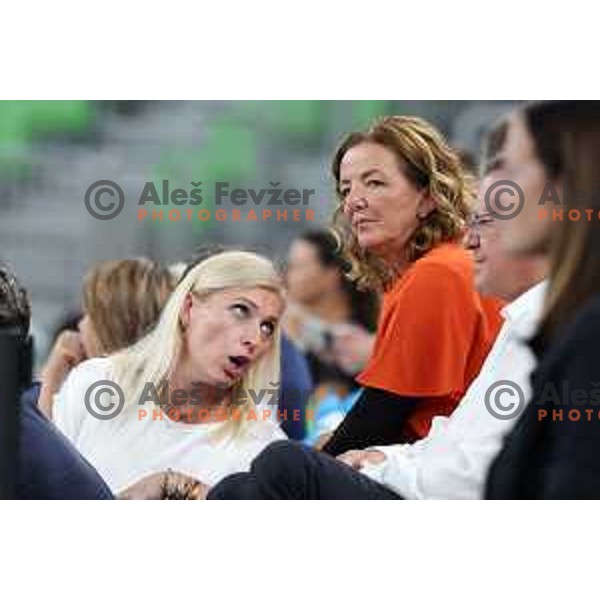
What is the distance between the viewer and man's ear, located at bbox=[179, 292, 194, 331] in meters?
4.77

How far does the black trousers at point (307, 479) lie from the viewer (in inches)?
183

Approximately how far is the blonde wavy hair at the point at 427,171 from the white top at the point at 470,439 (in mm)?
256

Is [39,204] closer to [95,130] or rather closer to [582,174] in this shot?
[95,130]

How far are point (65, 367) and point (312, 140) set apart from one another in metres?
0.86

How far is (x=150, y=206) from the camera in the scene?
4719 mm
